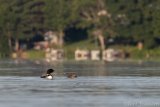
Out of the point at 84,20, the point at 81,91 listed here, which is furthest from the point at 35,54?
the point at 81,91

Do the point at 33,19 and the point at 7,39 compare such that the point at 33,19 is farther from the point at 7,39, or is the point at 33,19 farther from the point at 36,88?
the point at 36,88

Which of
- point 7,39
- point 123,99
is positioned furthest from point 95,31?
point 123,99

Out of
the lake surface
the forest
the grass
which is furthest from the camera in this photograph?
the grass

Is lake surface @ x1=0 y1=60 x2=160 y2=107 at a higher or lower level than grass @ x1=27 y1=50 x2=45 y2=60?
lower

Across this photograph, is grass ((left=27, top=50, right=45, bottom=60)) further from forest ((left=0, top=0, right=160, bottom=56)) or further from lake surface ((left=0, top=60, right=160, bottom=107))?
lake surface ((left=0, top=60, right=160, bottom=107))

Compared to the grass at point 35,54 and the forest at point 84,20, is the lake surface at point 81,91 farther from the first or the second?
the grass at point 35,54

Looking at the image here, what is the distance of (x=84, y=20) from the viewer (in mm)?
106125

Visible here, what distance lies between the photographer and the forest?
340 feet

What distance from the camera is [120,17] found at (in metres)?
106

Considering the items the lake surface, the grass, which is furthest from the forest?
the lake surface

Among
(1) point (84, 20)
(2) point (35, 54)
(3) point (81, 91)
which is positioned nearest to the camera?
(3) point (81, 91)

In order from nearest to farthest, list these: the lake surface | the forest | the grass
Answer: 1. the lake surface
2. the forest
3. the grass

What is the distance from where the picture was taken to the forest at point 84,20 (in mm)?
103750

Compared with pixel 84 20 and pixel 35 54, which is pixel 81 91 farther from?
pixel 35 54
